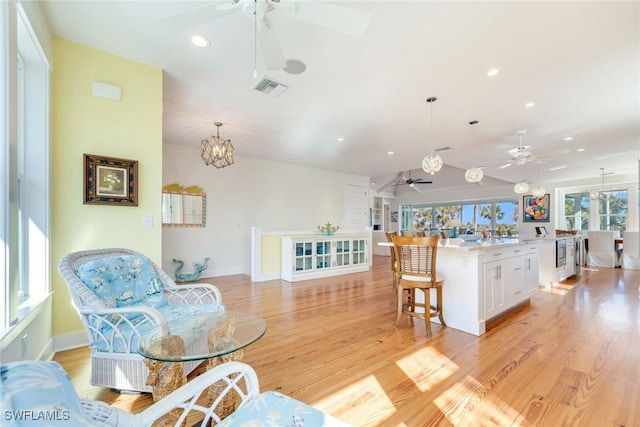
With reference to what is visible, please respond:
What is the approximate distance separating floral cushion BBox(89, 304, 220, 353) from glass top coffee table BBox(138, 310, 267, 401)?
1cm

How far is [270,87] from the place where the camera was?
2924mm

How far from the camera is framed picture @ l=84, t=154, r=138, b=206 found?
7.94 feet

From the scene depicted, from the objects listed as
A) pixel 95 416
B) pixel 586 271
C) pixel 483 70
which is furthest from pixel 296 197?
→ pixel 586 271

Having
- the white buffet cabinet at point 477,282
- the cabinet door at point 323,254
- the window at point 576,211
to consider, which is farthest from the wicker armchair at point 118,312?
the window at point 576,211

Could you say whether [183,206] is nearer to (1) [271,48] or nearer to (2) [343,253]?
(2) [343,253]

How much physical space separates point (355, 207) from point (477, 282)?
5.61 metres

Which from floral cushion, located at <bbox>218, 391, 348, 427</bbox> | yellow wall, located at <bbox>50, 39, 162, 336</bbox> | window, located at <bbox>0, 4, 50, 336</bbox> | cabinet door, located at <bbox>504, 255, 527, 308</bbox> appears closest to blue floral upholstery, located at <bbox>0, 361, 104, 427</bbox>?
floral cushion, located at <bbox>218, 391, 348, 427</bbox>

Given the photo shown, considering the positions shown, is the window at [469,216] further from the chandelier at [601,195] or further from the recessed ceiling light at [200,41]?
the recessed ceiling light at [200,41]

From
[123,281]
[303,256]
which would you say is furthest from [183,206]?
[123,281]

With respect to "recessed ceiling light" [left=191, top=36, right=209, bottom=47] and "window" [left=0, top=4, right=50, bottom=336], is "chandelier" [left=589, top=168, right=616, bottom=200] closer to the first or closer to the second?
"recessed ceiling light" [left=191, top=36, right=209, bottom=47]

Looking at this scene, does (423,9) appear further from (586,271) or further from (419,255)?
(586,271)

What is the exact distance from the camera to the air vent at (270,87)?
281 cm

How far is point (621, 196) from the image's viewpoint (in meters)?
7.45

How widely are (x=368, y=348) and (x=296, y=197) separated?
4.96 metres
